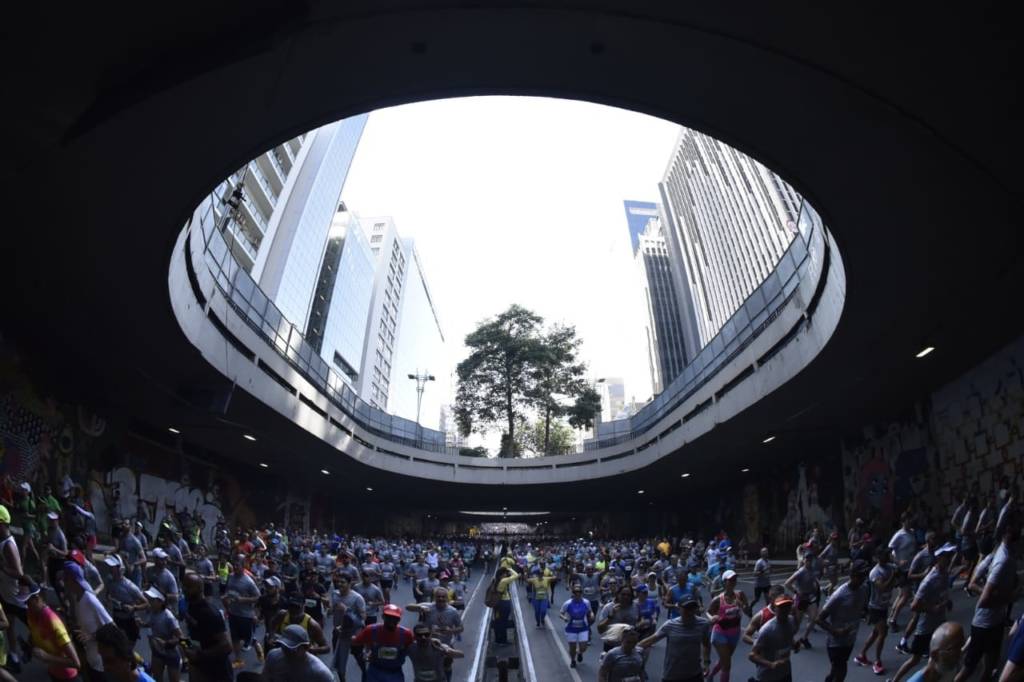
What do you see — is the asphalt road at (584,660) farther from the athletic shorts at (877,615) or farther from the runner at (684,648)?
the runner at (684,648)

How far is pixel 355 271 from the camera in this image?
8519cm

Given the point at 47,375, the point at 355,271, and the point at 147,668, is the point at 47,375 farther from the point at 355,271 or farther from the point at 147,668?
the point at 355,271

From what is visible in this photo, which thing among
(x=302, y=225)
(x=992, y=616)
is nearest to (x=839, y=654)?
(x=992, y=616)

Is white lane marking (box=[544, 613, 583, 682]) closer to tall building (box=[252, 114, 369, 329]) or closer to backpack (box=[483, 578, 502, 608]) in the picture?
backpack (box=[483, 578, 502, 608])

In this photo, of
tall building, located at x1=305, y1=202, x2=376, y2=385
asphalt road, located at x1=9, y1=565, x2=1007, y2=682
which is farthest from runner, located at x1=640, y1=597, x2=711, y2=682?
tall building, located at x1=305, y1=202, x2=376, y2=385

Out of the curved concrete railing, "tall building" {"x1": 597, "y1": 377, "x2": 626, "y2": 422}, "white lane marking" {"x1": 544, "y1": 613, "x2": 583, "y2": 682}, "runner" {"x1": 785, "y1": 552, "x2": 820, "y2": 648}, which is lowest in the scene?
"white lane marking" {"x1": 544, "y1": 613, "x2": 583, "y2": 682}

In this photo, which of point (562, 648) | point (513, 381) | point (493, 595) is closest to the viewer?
point (493, 595)

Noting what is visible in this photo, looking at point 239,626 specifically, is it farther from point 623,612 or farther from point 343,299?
point 343,299

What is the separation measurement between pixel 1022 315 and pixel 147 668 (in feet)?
57.8

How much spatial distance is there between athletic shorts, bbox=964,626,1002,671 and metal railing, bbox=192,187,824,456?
8.43 meters

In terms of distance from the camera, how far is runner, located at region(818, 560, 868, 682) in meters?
7.77

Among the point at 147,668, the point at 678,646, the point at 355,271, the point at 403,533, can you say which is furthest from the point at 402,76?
the point at 355,271

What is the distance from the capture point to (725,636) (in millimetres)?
8383

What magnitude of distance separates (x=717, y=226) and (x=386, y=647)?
9354 cm
